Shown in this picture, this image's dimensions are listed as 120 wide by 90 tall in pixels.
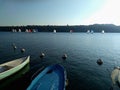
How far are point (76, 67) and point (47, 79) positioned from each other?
13.8m

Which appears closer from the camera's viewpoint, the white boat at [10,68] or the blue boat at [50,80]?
the blue boat at [50,80]

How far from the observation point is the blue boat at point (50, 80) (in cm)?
2014

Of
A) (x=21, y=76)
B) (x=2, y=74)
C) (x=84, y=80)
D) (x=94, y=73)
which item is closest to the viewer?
(x=2, y=74)

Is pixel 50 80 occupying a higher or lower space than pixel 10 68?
higher

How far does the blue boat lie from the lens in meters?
20.1

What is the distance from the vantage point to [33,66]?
3559cm

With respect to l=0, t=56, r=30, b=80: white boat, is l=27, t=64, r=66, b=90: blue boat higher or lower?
higher

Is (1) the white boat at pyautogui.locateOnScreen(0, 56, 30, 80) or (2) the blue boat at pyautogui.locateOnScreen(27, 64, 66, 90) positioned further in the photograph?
(1) the white boat at pyautogui.locateOnScreen(0, 56, 30, 80)

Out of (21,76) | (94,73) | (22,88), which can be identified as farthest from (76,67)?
(22,88)

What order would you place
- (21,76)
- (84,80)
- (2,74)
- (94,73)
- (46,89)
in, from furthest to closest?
(94,73) < (21,76) < (84,80) < (2,74) < (46,89)

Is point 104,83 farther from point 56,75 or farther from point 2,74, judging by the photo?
point 2,74

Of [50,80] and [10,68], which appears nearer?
[50,80]

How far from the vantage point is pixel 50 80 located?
22641 millimetres

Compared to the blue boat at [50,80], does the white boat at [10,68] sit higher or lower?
lower
